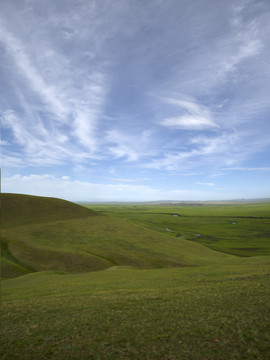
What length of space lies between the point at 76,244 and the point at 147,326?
5578cm

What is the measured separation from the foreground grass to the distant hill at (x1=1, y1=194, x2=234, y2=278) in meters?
33.6

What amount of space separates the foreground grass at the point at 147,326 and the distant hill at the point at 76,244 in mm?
33591

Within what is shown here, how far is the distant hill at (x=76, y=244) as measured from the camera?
53.0 m

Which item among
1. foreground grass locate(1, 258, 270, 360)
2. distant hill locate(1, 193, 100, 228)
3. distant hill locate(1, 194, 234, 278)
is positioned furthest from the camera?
distant hill locate(1, 193, 100, 228)

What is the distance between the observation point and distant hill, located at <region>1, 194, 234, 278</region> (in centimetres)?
5297

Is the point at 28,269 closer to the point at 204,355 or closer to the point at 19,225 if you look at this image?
the point at 19,225

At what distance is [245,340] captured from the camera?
11.5 m

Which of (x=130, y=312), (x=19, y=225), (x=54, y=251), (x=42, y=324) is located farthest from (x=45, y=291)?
(x=19, y=225)

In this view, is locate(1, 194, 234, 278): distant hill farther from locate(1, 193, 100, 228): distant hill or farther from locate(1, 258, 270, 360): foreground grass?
locate(1, 258, 270, 360): foreground grass

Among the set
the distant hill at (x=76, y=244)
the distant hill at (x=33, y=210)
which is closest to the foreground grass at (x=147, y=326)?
the distant hill at (x=76, y=244)

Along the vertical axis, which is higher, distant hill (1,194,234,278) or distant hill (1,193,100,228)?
distant hill (1,193,100,228)

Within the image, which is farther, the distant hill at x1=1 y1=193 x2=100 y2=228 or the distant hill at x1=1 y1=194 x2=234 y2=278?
the distant hill at x1=1 y1=193 x2=100 y2=228

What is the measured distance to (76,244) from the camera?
213ft

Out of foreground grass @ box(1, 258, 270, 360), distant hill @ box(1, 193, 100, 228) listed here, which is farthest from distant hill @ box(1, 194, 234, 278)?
foreground grass @ box(1, 258, 270, 360)
